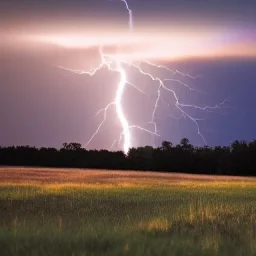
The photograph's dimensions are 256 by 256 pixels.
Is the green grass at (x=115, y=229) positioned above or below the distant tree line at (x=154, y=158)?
below

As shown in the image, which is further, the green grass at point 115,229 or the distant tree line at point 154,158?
the distant tree line at point 154,158

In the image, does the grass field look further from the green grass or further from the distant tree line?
the distant tree line

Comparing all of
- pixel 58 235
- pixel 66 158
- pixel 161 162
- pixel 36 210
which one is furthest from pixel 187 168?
pixel 58 235

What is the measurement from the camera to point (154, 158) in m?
70.6

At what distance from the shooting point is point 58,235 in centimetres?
1130

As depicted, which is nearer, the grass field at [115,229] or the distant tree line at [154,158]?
the grass field at [115,229]

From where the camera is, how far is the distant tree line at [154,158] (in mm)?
66562

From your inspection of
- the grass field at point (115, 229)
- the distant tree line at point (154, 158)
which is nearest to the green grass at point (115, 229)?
the grass field at point (115, 229)

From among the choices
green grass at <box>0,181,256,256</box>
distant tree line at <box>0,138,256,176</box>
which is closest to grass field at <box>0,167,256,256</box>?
green grass at <box>0,181,256,256</box>

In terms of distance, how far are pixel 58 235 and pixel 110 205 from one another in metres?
11.3

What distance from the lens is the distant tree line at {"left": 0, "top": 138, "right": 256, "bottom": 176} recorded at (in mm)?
66562

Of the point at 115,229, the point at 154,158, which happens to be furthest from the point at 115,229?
the point at 154,158

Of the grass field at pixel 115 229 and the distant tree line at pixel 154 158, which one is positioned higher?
the distant tree line at pixel 154 158

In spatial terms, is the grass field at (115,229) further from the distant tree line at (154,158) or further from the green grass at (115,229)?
the distant tree line at (154,158)
